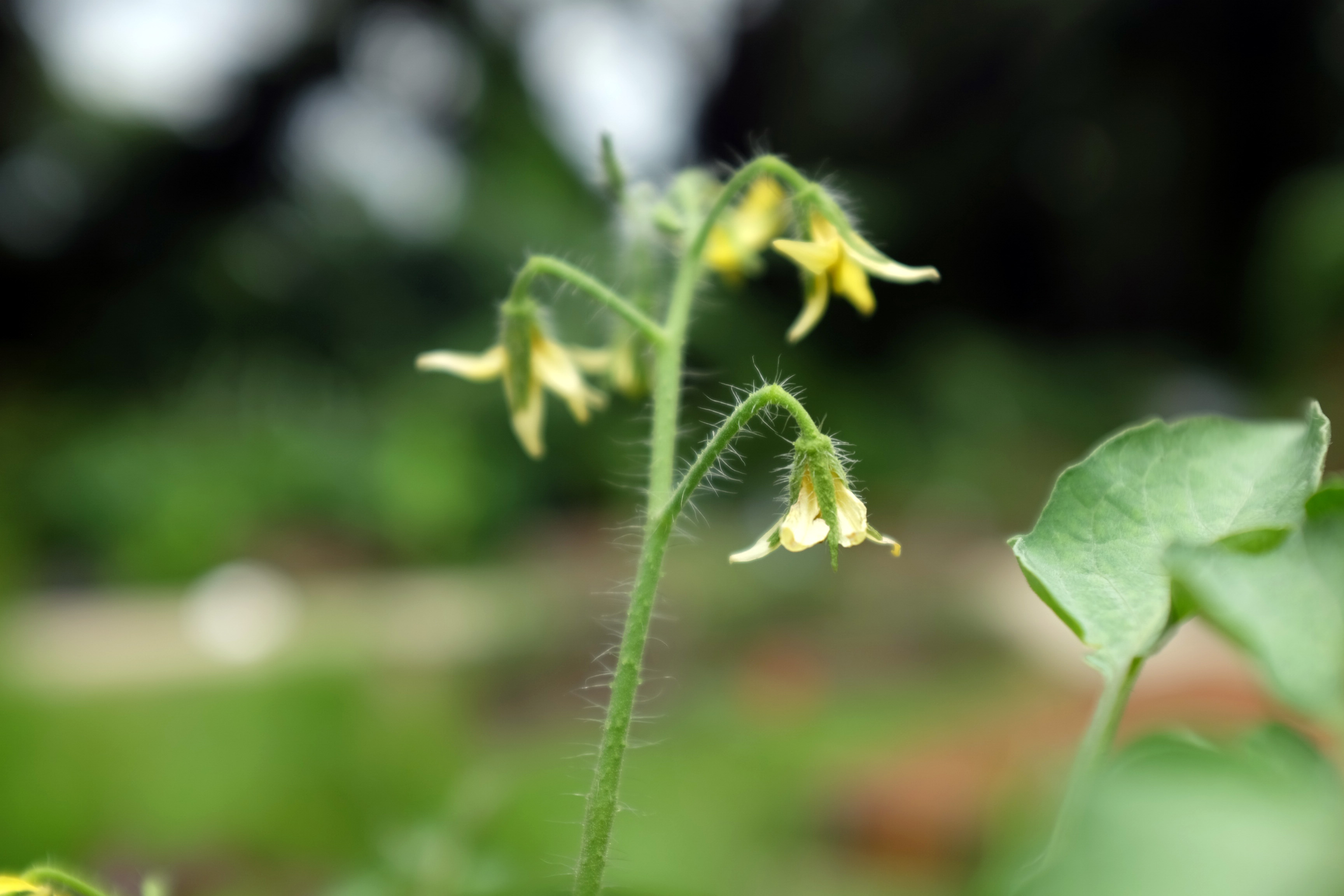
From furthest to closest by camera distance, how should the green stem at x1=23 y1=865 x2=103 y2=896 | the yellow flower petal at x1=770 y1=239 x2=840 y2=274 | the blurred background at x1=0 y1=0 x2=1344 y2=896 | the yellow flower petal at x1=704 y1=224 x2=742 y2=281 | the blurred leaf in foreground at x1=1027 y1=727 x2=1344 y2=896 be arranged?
the blurred background at x1=0 y1=0 x2=1344 y2=896, the yellow flower petal at x1=704 y1=224 x2=742 y2=281, the yellow flower petal at x1=770 y1=239 x2=840 y2=274, the green stem at x1=23 y1=865 x2=103 y2=896, the blurred leaf in foreground at x1=1027 y1=727 x2=1344 y2=896

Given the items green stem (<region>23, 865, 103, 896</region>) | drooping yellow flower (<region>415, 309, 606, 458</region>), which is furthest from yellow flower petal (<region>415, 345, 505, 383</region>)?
green stem (<region>23, 865, 103, 896</region>)

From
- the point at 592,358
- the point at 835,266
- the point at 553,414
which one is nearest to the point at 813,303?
the point at 835,266

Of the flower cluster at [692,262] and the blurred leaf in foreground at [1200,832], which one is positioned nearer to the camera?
the blurred leaf in foreground at [1200,832]

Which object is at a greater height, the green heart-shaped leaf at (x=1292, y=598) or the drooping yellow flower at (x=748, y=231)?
the drooping yellow flower at (x=748, y=231)

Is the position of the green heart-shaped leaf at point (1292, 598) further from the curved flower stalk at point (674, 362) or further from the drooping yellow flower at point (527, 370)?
the drooping yellow flower at point (527, 370)

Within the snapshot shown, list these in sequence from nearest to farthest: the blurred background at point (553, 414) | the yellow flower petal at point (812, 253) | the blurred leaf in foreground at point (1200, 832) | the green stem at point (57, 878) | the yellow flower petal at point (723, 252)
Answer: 1. the blurred leaf in foreground at point (1200, 832)
2. the green stem at point (57, 878)
3. the yellow flower petal at point (812, 253)
4. the yellow flower petal at point (723, 252)
5. the blurred background at point (553, 414)

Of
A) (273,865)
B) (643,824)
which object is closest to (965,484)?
(643,824)

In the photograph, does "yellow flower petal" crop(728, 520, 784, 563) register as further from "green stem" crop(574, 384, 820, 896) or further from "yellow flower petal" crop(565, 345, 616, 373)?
"yellow flower petal" crop(565, 345, 616, 373)

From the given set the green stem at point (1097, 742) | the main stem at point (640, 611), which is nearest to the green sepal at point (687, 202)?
the main stem at point (640, 611)

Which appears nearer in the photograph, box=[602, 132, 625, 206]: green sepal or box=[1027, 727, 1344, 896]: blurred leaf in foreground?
box=[1027, 727, 1344, 896]: blurred leaf in foreground
